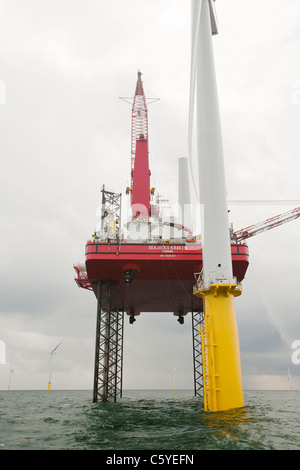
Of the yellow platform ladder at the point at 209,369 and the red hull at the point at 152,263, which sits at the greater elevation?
the red hull at the point at 152,263

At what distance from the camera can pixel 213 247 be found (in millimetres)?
18531

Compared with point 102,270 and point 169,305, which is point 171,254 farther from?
point 169,305

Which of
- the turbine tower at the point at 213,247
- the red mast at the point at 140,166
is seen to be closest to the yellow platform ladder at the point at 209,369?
the turbine tower at the point at 213,247

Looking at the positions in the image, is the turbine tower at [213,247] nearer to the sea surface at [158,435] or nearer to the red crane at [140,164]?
the sea surface at [158,435]

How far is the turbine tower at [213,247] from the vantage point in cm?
1673

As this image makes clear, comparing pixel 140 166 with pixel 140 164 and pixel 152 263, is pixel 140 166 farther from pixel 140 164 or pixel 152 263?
pixel 152 263

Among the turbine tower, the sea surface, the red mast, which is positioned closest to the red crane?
the red mast

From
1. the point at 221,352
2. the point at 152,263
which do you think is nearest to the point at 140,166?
the point at 152,263

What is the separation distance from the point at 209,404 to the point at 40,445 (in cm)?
895

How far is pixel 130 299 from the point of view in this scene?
3231 cm

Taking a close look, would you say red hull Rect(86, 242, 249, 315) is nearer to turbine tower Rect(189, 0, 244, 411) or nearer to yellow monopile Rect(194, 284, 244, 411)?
turbine tower Rect(189, 0, 244, 411)

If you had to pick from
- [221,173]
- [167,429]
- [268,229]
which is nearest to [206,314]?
[167,429]

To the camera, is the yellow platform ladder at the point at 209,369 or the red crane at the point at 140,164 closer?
the yellow platform ladder at the point at 209,369

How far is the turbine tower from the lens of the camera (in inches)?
659
